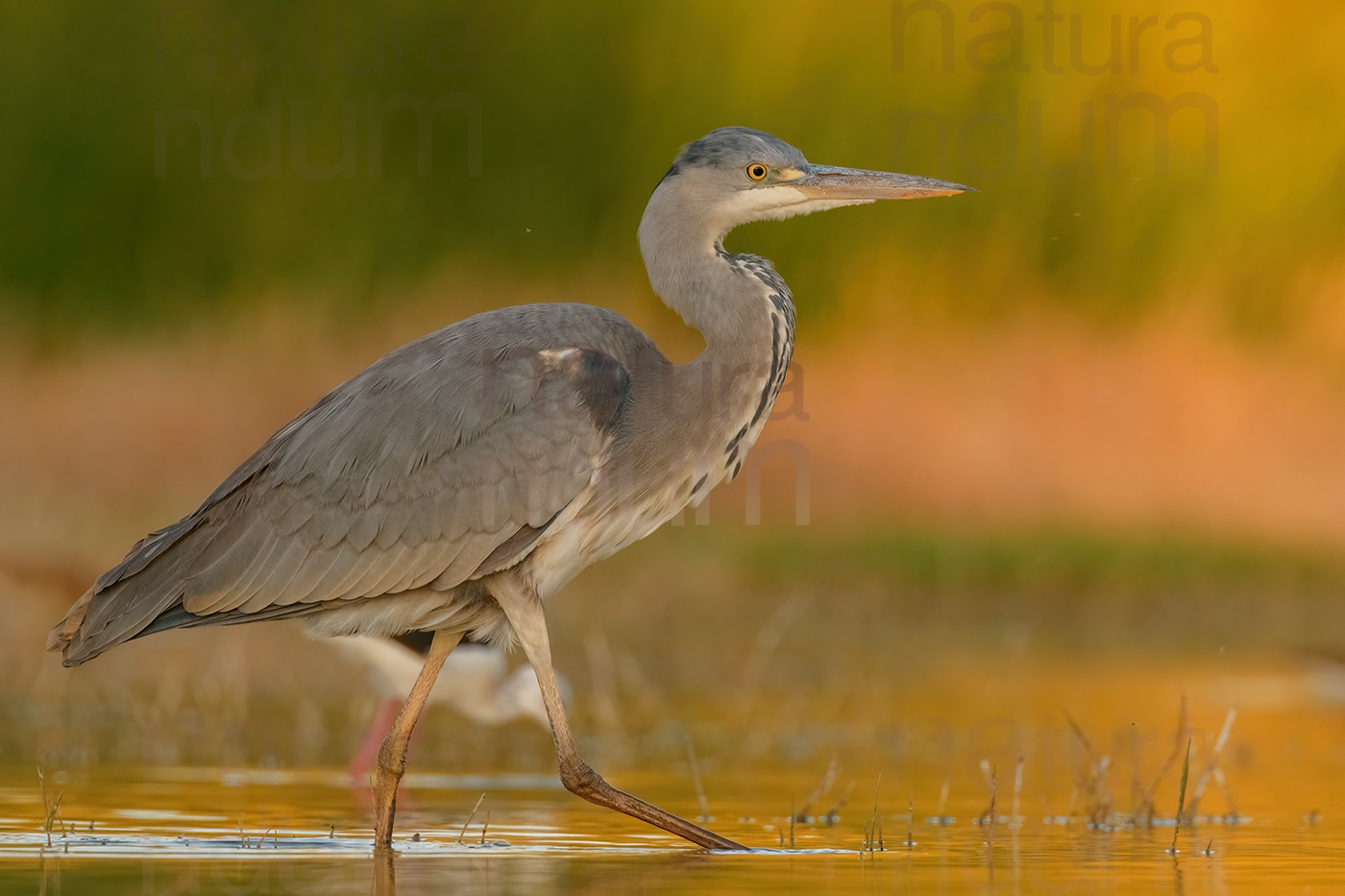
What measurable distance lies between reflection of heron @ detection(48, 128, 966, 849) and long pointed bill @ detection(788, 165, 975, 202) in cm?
37

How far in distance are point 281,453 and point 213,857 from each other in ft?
4.95

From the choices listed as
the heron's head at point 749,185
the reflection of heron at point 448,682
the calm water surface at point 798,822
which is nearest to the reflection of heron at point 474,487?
the heron's head at point 749,185

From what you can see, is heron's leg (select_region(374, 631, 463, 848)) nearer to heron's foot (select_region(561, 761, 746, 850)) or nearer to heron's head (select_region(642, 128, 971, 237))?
heron's foot (select_region(561, 761, 746, 850))

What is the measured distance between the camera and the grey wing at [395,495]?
6.70m

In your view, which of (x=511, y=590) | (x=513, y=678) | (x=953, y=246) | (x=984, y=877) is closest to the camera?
(x=984, y=877)

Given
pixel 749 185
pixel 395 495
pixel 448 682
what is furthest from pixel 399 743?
pixel 448 682

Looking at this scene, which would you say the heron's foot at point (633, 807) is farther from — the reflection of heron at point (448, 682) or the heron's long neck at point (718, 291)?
the reflection of heron at point (448, 682)

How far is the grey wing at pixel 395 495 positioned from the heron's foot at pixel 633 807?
722 millimetres

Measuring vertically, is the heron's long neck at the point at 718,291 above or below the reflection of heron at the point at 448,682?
above

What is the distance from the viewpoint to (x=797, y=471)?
16.7m

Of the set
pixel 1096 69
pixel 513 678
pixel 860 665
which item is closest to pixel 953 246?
pixel 1096 69

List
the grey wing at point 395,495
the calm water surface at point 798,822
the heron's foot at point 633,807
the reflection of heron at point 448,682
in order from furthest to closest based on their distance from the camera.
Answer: the reflection of heron at point 448,682 < the grey wing at point 395,495 < the heron's foot at point 633,807 < the calm water surface at point 798,822

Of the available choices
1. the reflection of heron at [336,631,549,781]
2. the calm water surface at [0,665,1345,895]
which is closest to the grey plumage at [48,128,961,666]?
the calm water surface at [0,665,1345,895]

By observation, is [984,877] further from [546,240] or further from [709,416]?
[546,240]
